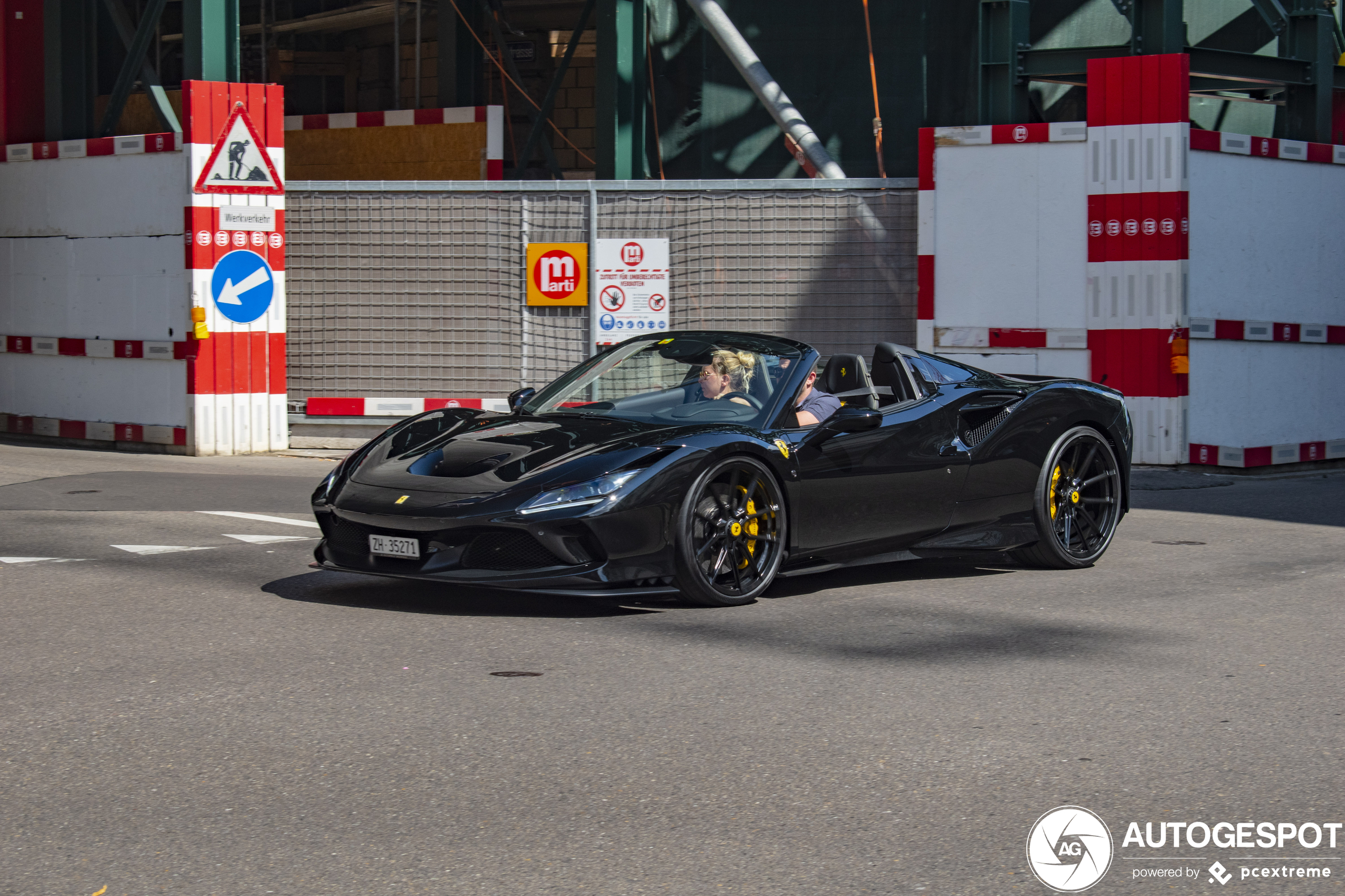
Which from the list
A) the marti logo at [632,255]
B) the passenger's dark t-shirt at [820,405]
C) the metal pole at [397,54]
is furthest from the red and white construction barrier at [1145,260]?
the metal pole at [397,54]

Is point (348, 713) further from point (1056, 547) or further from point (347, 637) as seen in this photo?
point (1056, 547)

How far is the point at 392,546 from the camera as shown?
6254mm

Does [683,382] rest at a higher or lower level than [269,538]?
higher

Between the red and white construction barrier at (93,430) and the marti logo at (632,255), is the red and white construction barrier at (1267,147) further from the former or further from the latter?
the red and white construction barrier at (93,430)

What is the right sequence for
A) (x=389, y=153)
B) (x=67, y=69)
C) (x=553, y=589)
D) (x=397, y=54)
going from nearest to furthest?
(x=553, y=589)
(x=67, y=69)
(x=389, y=153)
(x=397, y=54)

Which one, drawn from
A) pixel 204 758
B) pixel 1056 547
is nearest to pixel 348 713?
pixel 204 758

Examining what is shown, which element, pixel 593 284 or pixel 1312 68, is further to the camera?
pixel 1312 68

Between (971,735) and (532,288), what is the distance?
32.7 ft

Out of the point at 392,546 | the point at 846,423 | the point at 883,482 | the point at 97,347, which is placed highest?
the point at 97,347

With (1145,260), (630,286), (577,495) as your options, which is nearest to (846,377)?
(577,495)

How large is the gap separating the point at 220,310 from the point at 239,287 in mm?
265

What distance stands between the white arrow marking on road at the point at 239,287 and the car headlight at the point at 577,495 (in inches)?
324

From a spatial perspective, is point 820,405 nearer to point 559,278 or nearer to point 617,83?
point 559,278

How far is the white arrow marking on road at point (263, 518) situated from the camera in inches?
358
